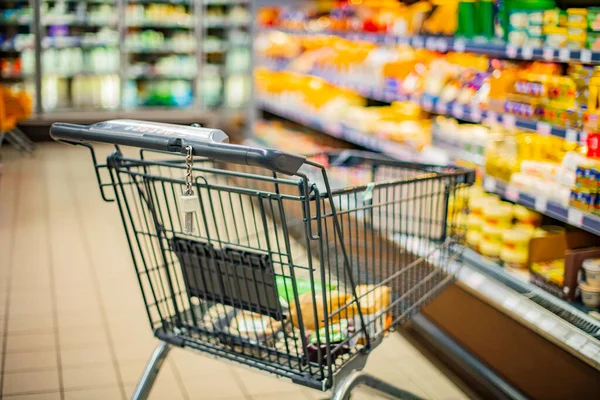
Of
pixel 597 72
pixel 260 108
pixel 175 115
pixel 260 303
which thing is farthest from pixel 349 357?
pixel 175 115

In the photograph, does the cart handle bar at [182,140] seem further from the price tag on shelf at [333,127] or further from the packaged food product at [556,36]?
the price tag on shelf at [333,127]

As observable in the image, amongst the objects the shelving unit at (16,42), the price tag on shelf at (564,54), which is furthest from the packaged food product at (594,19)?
the shelving unit at (16,42)

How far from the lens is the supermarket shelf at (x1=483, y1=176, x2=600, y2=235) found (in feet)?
9.01

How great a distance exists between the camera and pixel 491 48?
3570 mm

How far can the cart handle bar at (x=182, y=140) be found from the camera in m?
1.56

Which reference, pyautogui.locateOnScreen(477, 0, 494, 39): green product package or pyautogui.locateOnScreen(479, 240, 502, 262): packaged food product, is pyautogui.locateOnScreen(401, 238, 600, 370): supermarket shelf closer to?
pyautogui.locateOnScreen(479, 240, 502, 262): packaged food product

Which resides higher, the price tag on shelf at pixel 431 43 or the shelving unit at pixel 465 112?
the price tag on shelf at pixel 431 43

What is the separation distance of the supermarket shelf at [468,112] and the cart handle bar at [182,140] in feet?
5.88

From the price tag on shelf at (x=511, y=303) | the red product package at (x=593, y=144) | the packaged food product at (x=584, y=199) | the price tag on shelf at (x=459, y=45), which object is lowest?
the price tag on shelf at (x=511, y=303)

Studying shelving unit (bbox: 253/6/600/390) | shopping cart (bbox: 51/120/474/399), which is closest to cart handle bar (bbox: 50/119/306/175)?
shopping cart (bbox: 51/120/474/399)

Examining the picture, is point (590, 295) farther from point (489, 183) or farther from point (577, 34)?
point (577, 34)

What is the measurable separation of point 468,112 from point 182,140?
248 centimetres

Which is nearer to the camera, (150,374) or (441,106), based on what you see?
(150,374)

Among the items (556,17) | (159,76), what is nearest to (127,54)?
(159,76)
